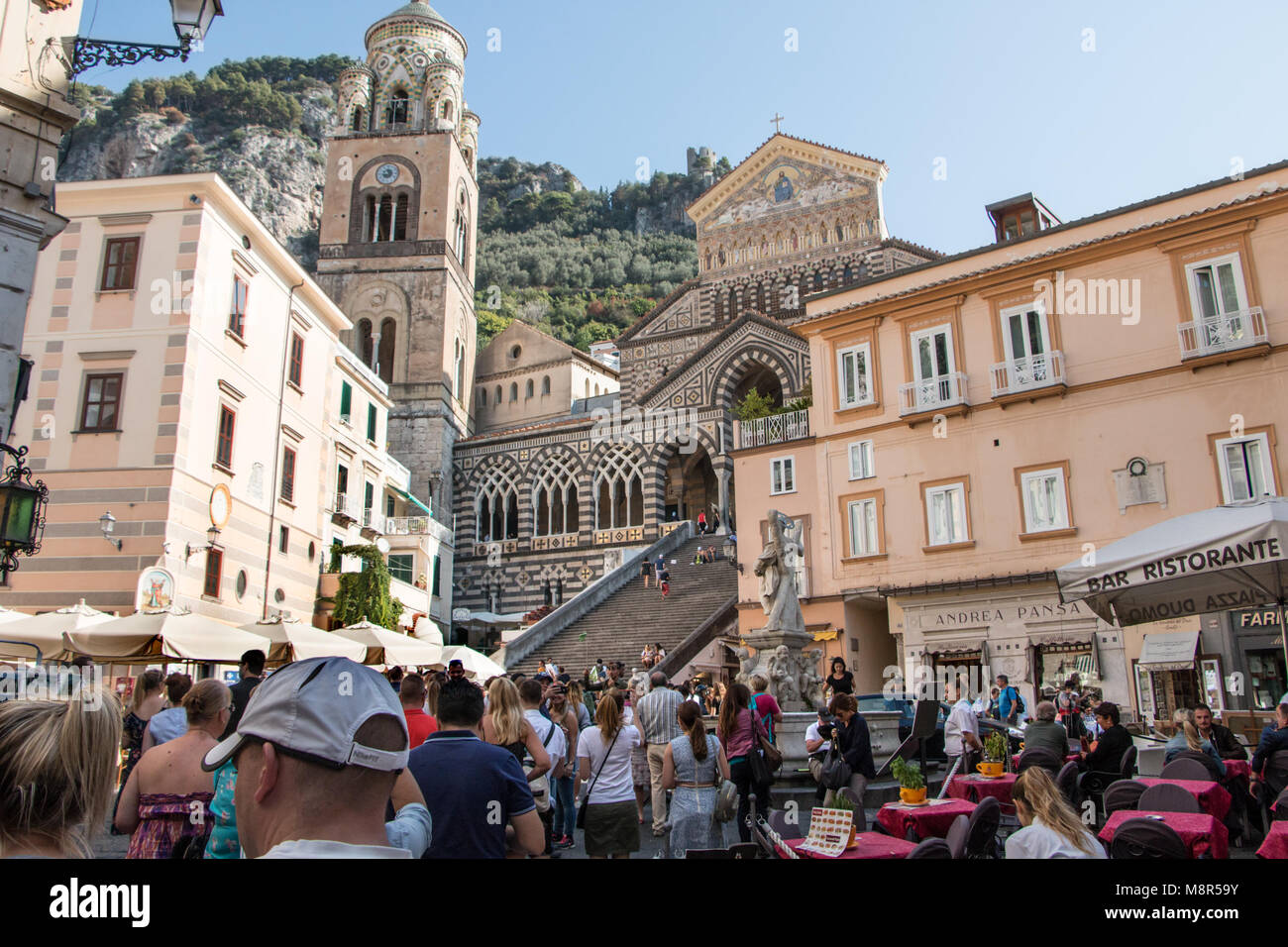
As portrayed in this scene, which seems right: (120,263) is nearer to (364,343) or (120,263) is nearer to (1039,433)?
(1039,433)

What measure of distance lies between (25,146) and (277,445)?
643 inches

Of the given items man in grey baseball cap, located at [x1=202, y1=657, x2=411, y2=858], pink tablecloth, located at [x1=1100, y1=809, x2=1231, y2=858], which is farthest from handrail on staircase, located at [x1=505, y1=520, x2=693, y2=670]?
man in grey baseball cap, located at [x1=202, y1=657, x2=411, y2=858]

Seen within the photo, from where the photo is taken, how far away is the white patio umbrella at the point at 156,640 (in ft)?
38.4

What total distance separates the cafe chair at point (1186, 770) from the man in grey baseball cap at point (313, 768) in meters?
7.57

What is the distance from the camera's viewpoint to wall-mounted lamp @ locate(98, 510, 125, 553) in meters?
19.3

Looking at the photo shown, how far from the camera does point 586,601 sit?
31.2 metres

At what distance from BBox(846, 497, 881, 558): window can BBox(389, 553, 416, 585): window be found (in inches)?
699

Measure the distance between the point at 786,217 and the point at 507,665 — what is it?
2487 centimetres

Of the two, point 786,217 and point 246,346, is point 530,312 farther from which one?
point 246,346

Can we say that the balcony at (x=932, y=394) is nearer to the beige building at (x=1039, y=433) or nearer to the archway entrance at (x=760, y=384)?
the beige building at (x=1039, y=433)

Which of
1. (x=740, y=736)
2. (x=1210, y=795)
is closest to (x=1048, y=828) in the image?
(x=1210, y=795)

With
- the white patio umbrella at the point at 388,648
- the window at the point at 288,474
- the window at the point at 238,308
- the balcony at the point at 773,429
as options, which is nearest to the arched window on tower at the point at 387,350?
the window at the point at 288,474

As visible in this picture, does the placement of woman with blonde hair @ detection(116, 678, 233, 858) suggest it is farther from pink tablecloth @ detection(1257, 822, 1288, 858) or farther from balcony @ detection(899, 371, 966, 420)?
balcony @ detection(899, 371, 966, 420)

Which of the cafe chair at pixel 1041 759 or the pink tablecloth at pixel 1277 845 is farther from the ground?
the cafe chair at pixel 1041 759
